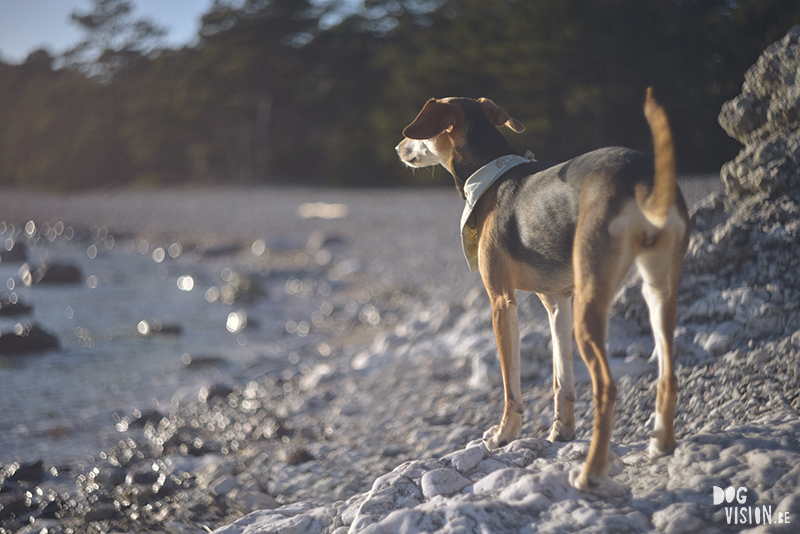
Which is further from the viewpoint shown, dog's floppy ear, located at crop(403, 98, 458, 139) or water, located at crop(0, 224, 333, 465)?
water, located at crop(0, 224, 333, 465)

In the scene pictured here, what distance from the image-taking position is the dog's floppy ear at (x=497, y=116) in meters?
3.88

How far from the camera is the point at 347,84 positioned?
37812mm

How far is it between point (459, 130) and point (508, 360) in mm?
1459

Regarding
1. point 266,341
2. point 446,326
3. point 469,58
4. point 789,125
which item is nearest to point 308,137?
point 469,58

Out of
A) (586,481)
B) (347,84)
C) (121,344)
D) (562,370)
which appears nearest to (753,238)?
(562,370)

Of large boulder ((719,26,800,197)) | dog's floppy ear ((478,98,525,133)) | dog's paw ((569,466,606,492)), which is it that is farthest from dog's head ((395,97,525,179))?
large boulder ((719,26,800,197))

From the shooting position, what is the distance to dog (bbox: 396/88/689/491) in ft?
8.48

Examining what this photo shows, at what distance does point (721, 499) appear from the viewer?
2.52 metres

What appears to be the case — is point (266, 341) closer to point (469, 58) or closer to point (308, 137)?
point (469, 58)

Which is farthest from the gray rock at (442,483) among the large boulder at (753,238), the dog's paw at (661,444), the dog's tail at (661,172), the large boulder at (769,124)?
the large boulder at (769,124)

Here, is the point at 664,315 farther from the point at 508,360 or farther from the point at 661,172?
the point at 508,360

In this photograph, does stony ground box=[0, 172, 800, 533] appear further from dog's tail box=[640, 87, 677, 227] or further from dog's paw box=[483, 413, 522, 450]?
dog's tail box=[640, 87, 677, 227]

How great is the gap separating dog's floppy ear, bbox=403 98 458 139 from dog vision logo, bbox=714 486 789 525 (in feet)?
7.77

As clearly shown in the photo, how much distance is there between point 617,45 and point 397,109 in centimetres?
1601
